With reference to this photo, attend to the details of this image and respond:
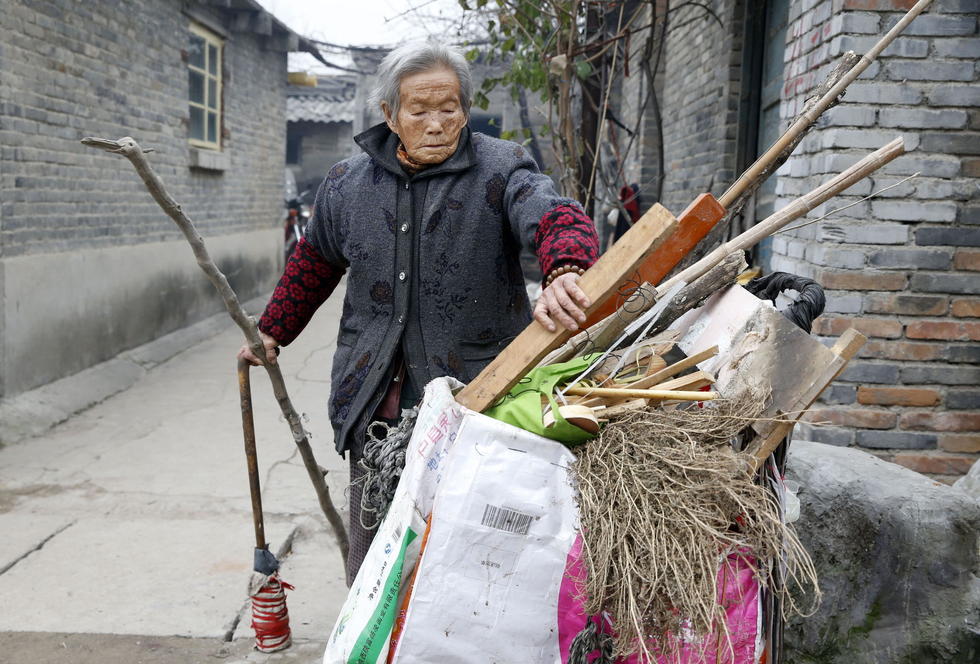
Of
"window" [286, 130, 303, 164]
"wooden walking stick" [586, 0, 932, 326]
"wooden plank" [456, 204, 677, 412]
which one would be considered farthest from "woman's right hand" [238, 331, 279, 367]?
"window" [286, 130, 303, 164]

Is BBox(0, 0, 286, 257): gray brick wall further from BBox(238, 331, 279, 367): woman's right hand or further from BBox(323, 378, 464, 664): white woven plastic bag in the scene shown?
BBox(323, 378, 464, 664): white woven plastic bag

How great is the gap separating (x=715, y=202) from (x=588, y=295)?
0.30 metres

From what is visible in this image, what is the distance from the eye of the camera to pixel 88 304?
640 cm

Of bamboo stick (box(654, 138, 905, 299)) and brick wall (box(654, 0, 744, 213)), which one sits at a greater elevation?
brick wall (box(654, 0, 744, 213))

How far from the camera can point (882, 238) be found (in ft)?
10.2

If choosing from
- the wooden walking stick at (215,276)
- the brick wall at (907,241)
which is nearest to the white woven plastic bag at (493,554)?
the wooden walking stick at (215,276)

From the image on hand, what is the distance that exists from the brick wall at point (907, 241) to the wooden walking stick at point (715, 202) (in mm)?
1543

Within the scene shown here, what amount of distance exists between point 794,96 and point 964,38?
0.67 metres

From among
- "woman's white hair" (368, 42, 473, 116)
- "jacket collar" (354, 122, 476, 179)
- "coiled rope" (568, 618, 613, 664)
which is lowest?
"coiled rope" (568, 618, 613, 664)

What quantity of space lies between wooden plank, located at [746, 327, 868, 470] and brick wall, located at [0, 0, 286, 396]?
4970mm

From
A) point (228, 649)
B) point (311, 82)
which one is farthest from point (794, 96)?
point (311, 82)

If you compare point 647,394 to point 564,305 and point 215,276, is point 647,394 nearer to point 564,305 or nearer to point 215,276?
point 564,305

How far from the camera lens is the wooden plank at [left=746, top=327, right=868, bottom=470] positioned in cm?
145

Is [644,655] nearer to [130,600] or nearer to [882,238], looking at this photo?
[882,238]
